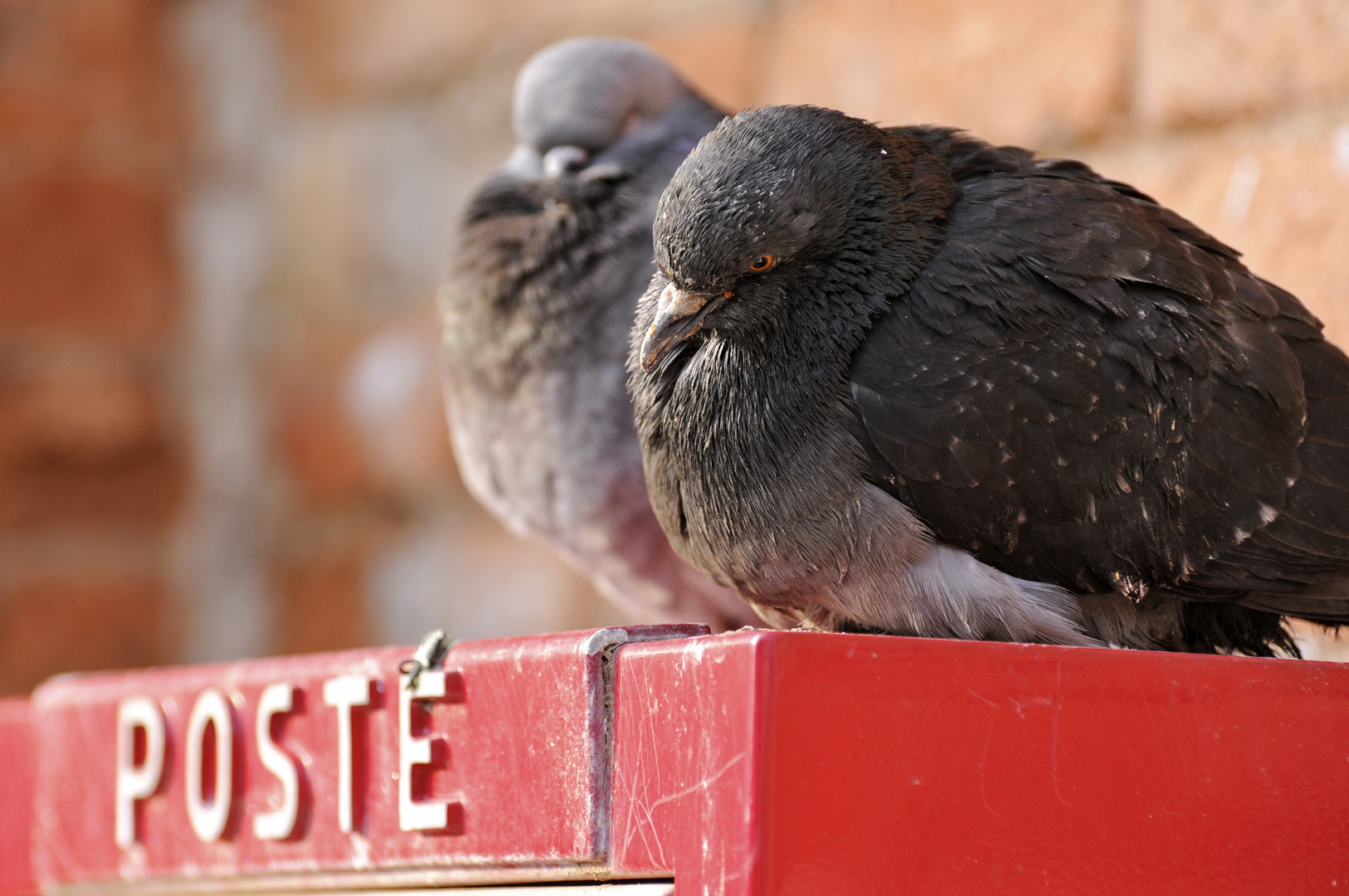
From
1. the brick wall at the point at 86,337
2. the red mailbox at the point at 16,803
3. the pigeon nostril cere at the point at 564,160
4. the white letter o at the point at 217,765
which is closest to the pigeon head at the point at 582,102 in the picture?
the pigeon nostril cere at the point at 564,160

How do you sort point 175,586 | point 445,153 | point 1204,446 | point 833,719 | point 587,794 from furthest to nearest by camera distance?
point 175,586 < point 445,153 < point 1204,446 < point 587,794 < point 833,719

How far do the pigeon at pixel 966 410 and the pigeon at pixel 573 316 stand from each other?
1.48 ft

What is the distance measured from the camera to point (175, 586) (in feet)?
10.2

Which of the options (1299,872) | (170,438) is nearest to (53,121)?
(170,438)

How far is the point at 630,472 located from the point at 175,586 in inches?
72.7

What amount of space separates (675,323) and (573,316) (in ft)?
1.81

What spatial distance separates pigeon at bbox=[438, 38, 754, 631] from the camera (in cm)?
163

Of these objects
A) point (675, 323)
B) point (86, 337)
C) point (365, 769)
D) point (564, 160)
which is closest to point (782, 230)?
point (675, 323)

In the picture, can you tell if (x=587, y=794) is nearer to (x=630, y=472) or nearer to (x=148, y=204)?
(x=630, y=472)

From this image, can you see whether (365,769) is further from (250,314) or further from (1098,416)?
(250,314)

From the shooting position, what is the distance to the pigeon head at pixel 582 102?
174 centimetres

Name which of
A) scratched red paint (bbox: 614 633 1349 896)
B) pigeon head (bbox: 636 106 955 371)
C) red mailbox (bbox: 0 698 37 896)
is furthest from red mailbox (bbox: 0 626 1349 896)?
red mailbox (bbox: 0 698 37 896)

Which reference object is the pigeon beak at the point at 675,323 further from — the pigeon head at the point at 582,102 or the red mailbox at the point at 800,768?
the pigeon head at the point at 582,102

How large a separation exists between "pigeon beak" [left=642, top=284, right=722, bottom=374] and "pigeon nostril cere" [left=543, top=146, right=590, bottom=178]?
0.66 metres
